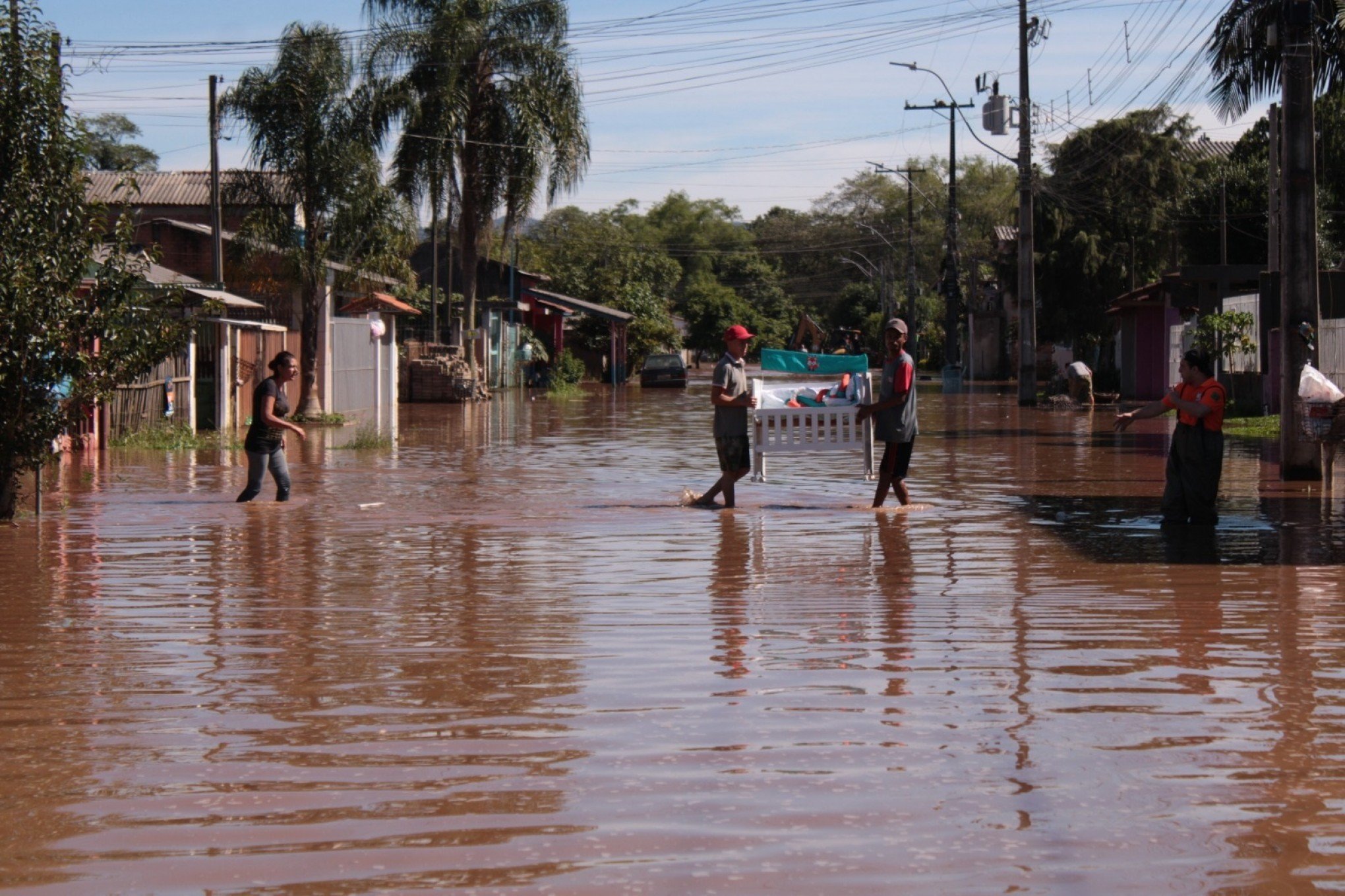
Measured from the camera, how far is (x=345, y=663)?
755 cm

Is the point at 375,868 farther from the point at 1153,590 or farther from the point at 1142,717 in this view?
the point at 1153,590

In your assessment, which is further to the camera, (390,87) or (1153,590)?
(390,87)

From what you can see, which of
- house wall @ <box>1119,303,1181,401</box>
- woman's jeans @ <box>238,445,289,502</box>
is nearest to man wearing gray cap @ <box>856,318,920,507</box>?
woman's jeans @ <box>238,445,289,502</box>

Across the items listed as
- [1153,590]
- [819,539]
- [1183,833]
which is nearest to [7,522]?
[819,539]

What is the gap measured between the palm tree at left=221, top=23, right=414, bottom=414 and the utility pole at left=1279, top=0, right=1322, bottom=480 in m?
19.4

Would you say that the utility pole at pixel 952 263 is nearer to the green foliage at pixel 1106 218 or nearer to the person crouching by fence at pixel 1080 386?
the green foliage at pixel 1106 218

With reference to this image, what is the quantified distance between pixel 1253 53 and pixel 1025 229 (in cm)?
2026

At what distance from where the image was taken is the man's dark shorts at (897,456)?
14516mm

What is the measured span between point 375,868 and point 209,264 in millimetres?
34780

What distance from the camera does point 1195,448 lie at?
42.9ft

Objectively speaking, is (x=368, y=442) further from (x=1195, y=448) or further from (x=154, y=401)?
(x=1195, y=448)

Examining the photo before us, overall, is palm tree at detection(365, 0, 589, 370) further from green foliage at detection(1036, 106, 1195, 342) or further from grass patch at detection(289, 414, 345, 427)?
green foliage at detection(1036, 106, 1195, 342)

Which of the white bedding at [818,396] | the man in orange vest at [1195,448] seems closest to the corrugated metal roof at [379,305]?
the white bedding at [818,396]

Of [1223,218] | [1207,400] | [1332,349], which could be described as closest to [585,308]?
[1223,218]
